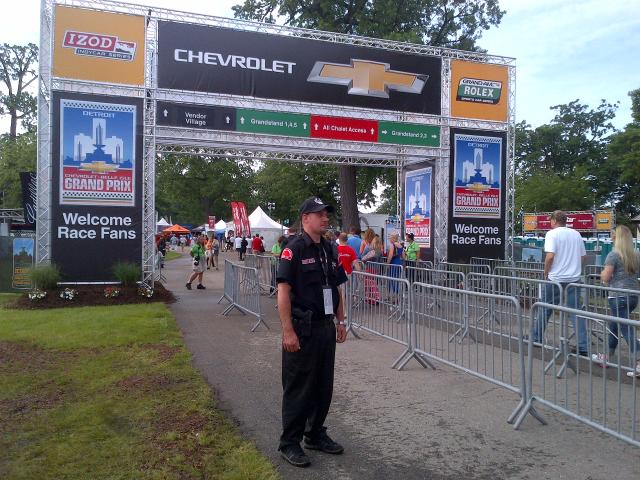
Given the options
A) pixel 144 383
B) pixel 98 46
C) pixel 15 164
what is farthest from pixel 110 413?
pixel 15 164

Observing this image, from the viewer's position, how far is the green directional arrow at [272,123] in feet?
49.1

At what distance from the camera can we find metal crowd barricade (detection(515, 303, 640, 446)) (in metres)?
4.28

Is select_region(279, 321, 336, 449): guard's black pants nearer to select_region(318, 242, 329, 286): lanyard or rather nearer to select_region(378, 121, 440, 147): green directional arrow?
select_region(318, 242, 329, 286): lanyard

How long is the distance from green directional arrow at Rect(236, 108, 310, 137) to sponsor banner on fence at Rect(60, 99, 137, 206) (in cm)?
279

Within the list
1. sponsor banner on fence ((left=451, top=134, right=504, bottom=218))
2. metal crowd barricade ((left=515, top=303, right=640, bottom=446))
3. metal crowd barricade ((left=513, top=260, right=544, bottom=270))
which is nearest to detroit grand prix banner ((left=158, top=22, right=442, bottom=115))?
sponsor banner on fence ((left=451, top=134, right=504, bottom=218))

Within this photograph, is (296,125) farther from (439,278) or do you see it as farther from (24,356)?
(24,356)

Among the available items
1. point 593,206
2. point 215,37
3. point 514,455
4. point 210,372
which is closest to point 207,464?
point 514,455

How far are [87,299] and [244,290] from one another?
4.03m

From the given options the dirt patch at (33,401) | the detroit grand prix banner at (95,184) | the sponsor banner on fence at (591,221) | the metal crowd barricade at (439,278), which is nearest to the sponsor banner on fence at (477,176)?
the metal crowd barricade at (439,278)

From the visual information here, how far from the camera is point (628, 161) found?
4506 centimetres

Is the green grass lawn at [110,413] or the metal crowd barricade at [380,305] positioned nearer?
the green grass lawn at [110,413]

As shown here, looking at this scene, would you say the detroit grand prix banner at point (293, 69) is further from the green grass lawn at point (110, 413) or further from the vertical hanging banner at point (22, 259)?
the green grass lawn at point (110, 413)

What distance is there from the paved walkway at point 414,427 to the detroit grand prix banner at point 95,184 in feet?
20.8

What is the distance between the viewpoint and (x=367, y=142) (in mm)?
16281
